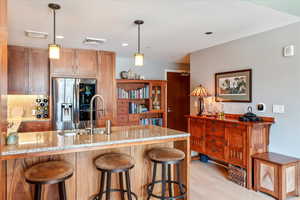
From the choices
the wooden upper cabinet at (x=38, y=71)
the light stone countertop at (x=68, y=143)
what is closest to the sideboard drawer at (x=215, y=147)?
the light stone countertop at (x=68, y=143)

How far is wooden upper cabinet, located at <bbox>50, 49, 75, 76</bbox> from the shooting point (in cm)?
438

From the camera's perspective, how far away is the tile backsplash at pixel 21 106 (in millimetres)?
4422

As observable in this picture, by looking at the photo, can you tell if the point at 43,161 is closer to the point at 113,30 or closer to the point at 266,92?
the point at 113,30

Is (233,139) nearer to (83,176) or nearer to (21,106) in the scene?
(83,176)

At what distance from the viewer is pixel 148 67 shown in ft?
19.2

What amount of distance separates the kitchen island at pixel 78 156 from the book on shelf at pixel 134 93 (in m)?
2.88

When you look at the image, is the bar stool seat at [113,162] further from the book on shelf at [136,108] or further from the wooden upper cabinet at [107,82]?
the book on shelf at [136,108]

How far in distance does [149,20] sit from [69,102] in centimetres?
259

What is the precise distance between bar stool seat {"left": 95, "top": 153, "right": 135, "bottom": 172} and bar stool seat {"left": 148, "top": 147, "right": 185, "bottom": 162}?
28 cm

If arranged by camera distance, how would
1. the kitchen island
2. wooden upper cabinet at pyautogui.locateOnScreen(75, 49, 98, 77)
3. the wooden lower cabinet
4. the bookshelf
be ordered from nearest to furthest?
the kitchen island → the wooden lower cabinet → wooden upper cabinet at pyautogui.locateOnScreen(75, 49, 98, 77) → the bookshelf

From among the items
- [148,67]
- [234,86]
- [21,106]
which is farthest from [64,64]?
[234,86]

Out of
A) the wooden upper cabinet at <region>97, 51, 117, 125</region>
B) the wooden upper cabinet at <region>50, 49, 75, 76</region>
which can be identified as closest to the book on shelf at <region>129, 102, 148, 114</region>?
the wooden upper cabinet at <region>97, 51, 117, 125</region>

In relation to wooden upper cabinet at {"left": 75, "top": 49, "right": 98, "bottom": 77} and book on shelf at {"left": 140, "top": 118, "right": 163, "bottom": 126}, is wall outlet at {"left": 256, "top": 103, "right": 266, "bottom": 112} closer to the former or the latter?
book on shelf at {"left": 140, "top": 118, "right": 163, "bottom": 126}

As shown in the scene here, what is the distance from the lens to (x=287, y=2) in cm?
178
